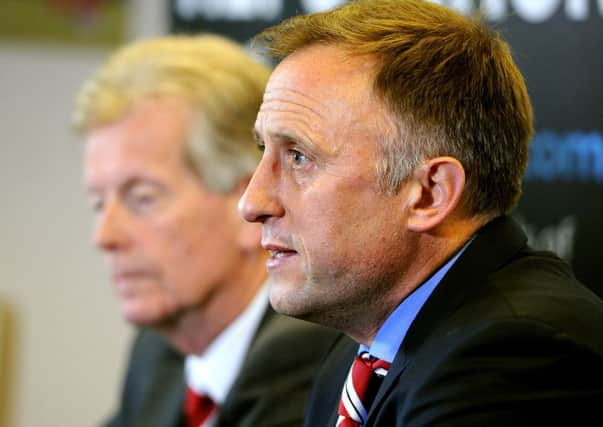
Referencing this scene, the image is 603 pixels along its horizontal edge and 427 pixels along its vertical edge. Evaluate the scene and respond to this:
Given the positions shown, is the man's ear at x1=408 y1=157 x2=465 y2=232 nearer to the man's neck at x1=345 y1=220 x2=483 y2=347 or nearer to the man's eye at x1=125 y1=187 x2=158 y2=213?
the man's neck at x1=345 y1=220 x2=483 y2=347

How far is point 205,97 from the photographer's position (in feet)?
6.51

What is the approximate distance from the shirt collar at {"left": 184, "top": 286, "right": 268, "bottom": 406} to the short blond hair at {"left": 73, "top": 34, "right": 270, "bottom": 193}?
24cm

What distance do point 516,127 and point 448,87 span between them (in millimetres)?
105

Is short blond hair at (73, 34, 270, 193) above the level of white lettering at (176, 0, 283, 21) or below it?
below

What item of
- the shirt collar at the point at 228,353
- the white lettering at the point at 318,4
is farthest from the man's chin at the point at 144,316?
the white lettering at the point at 318,4

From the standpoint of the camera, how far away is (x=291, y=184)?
116 cm

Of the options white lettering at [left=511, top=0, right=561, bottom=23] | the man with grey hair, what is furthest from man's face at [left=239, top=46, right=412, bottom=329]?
white lettering at [left=511, top=0, right=561, bottom=23]

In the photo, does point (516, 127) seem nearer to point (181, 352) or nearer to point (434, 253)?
point (434, 253)

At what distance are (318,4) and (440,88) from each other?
1031 mm

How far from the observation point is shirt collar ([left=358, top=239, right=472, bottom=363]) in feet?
3.70

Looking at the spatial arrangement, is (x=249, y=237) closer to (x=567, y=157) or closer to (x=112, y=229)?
(x=112, y=229)

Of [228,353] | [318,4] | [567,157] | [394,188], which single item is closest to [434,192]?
[394,188]

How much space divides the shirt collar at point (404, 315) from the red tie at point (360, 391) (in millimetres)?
14

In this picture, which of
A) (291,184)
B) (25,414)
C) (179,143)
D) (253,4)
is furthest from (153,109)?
(25,414)
